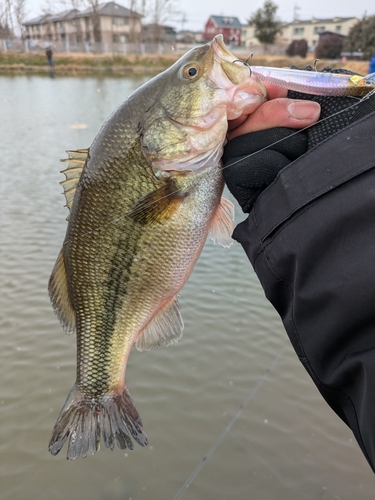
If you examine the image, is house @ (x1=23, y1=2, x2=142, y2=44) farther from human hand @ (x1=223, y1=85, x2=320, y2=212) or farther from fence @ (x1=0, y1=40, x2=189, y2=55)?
human hand @ (x1=223, y1=85, x2=320, y2=212)

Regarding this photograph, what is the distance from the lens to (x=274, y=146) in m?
1.50

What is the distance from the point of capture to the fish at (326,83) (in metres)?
1.33

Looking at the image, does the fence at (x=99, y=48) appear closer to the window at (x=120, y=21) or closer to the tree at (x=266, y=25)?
the tree at (x=266, y=25)

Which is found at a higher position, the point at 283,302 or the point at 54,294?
the point at 283,302

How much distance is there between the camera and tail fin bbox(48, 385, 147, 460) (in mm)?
1899

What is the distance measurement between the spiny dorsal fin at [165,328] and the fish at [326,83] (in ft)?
3.57

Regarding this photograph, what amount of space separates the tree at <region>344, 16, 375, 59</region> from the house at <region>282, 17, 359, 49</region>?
101 feet

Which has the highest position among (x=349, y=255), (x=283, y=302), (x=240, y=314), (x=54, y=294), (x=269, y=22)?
(x=269, y=22)

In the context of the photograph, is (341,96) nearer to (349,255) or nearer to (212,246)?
(349,255)

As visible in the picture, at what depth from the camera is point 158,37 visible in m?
52.9

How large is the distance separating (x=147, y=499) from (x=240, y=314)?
2.03 meters

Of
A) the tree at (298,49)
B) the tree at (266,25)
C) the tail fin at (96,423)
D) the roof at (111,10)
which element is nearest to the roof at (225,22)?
the roof at (111,10)

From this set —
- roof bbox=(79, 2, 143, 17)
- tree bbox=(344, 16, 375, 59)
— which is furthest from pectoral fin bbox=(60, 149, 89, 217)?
roof bbox=(79, 2, 143, 17)

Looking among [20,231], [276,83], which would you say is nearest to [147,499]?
[276,83]
